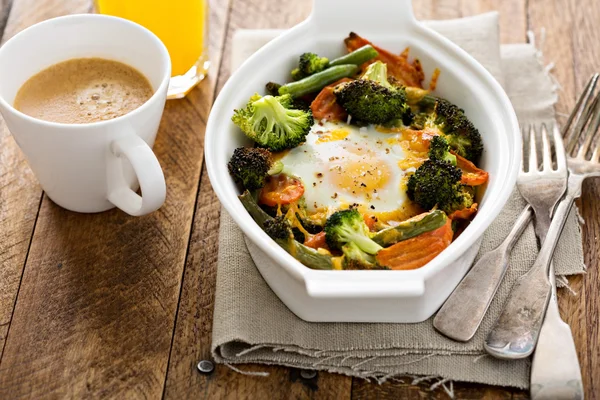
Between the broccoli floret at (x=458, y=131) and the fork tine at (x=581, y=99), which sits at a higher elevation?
the broccoli floret at (x=458, y=131)

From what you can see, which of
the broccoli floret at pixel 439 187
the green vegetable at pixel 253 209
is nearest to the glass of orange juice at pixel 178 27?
the green vegetable at pixel 253 209

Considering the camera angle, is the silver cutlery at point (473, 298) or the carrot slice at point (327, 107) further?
the carrot slice at point (327, 107)

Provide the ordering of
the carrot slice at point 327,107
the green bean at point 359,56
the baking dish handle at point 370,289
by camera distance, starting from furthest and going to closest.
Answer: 1. the green bean at point 359,56
2. the carrot slice at point 327,107
3. the baking dish handle at point 370,289

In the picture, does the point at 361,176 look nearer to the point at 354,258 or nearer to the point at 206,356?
the point at 354,258

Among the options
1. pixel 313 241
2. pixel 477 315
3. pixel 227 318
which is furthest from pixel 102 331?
pixel 477 315

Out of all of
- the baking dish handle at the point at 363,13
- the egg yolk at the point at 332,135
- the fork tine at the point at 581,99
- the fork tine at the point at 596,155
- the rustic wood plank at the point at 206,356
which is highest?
the baking dish handle at the point at 363,13

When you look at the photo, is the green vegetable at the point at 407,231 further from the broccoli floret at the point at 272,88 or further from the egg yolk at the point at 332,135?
the broccoli floret at the point at 272,88

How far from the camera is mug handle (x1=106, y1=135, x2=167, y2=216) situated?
8.39 feet

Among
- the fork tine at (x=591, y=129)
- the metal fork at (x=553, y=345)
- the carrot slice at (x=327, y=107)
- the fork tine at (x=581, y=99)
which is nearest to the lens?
the metal fork at (x=553, y=345)

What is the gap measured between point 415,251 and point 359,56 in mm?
895

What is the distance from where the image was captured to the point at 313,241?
244cm

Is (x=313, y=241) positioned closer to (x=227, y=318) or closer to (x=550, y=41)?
(x=227, y=318)

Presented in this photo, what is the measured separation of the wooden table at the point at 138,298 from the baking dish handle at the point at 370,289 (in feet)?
1.38

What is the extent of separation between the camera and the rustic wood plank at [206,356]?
2.41 meters
